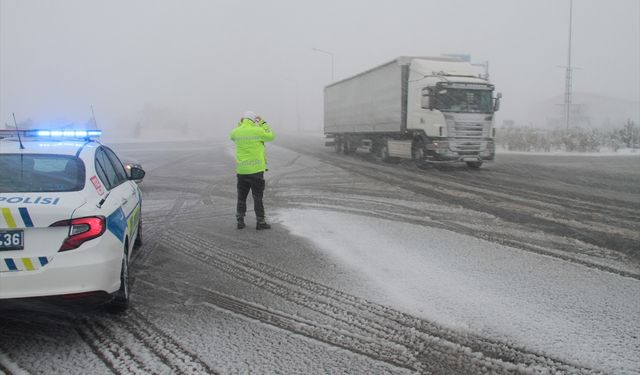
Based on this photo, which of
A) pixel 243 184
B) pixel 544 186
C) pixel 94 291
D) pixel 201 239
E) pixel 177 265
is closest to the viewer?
pixel 94 291

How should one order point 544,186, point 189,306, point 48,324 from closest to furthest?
point 48,324
point 189,306
point 544,186

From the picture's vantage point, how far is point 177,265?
5.68 meters

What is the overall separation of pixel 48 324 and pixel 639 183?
1411 cm

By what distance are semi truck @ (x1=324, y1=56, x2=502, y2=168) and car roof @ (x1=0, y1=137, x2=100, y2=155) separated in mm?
12527

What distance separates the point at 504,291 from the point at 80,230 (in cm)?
378

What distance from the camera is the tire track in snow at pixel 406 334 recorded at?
3316 millimetres

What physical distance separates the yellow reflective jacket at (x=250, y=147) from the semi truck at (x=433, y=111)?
953 centimetres

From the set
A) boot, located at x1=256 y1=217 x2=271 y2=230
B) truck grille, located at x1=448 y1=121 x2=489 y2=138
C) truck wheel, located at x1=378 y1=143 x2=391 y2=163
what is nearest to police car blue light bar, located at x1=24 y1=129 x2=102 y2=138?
boot, located at x1=256 y1=217 x2=271 y2=230

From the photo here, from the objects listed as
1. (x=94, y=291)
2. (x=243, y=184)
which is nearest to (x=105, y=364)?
(x=94, y=291)

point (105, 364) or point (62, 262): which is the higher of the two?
point (62, 262)

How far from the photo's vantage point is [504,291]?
15.5 ft

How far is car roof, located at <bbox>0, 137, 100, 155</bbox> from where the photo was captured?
428 centimetres

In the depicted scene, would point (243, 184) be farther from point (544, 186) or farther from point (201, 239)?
point (544, 186)

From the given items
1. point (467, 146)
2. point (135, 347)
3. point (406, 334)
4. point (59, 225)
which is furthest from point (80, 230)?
point (467, 146)
